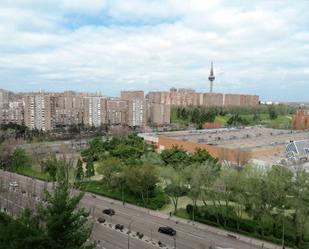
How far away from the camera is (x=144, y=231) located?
19.0m

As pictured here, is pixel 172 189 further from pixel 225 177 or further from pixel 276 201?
pixel 276 201

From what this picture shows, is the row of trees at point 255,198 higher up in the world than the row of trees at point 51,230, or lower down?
lower down

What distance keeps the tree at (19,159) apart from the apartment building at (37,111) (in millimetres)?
25391

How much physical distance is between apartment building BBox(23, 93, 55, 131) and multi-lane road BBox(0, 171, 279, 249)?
1373 inches

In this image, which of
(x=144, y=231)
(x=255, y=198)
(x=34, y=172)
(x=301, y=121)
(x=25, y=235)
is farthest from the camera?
(x=301, y=121)

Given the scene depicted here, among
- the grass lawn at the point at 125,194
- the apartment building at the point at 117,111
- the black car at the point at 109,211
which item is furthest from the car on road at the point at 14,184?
the apartment building at the point at 117,111

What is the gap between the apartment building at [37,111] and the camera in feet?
188

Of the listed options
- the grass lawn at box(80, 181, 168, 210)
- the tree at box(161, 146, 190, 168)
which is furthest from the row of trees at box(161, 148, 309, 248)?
the tree at box(161, 146, 190, 168)

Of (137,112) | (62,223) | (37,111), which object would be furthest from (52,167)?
(137,112)

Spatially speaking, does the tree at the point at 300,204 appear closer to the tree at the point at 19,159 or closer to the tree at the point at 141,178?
the tree at the point at 141,178

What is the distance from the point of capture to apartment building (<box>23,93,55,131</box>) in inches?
2261

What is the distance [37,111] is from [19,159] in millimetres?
26577

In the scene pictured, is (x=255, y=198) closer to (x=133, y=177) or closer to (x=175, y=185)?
(x=175, y=185)

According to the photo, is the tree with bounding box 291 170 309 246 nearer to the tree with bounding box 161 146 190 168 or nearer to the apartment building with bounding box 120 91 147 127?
the tree with bounding box 161 146 190 168
